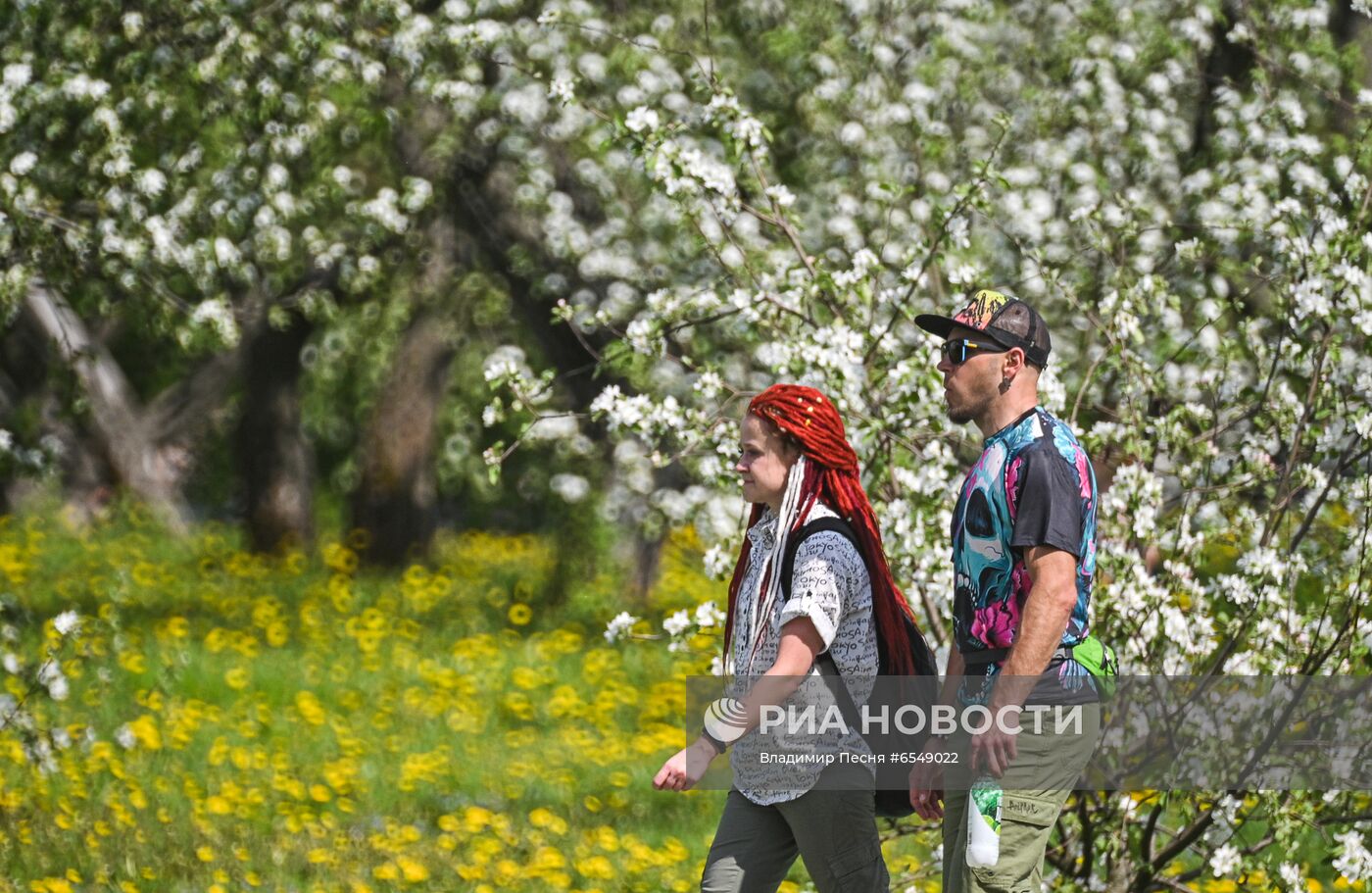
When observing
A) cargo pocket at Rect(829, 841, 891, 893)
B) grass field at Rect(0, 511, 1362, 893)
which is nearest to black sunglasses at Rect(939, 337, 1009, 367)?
cargo pocket at Rect(829, 841, 891, 893)

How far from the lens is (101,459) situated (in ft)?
44.0

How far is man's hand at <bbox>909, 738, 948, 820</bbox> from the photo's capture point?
3.55 m

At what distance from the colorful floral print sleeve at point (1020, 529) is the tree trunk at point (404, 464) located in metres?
9.61

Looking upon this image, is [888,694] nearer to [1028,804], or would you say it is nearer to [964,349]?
[1028,804]

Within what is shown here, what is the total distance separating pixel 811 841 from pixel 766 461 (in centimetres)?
87

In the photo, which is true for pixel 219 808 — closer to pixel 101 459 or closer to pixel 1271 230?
pixel 1271 230

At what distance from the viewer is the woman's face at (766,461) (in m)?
3.67

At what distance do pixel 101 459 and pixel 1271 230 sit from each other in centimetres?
1054

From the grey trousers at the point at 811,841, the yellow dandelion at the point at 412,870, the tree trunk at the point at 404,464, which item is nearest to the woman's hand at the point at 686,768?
the grey trousers at the point at 811,841

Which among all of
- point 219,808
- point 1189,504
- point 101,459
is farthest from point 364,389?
point 1189,504

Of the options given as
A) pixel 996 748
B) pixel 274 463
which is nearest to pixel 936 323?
pixel 996 748

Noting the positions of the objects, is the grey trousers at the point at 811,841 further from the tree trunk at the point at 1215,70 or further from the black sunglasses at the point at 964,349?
the tree trunk at the point at 1215,70

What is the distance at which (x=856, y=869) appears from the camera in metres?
3.63

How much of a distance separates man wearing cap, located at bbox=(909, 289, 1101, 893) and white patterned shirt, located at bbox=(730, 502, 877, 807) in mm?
225
